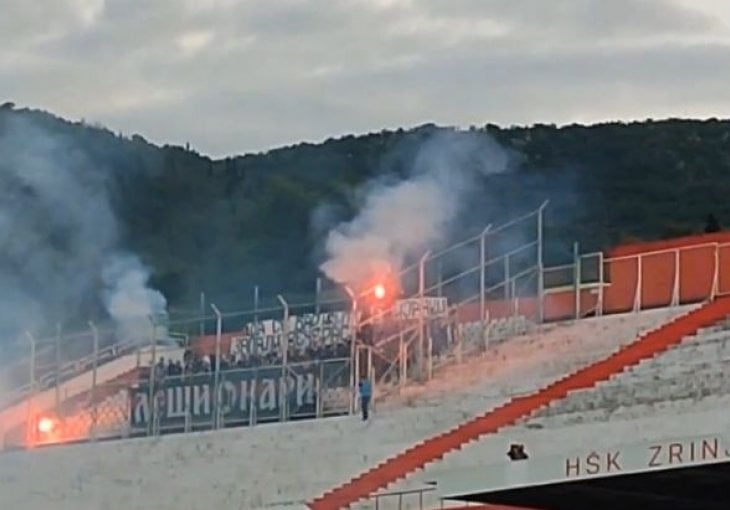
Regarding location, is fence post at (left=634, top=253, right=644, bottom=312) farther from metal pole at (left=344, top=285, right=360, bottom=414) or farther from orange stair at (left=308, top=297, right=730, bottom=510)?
metal pole at (left=344, top=285, right=360, bottom=414)

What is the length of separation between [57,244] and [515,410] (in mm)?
28321

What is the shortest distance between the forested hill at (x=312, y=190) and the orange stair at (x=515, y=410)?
20345 millimetres

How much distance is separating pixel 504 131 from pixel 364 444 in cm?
4021

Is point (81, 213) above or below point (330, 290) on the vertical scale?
above

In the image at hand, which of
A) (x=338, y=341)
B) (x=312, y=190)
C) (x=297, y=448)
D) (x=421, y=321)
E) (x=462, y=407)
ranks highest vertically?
(x=312, y=190)

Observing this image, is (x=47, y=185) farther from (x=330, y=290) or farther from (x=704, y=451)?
(x=704, y=451)

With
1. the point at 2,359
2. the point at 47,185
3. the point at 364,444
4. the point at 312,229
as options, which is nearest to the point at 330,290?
the point at 2,359

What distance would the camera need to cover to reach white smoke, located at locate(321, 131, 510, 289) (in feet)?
133

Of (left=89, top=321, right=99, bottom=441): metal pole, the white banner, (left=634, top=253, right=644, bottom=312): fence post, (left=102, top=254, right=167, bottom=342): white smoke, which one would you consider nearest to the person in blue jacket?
the white banner

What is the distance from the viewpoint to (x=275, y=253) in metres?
56.1

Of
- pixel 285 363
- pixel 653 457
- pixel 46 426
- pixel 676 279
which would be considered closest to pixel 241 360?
pixel 285 363

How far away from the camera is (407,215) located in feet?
141

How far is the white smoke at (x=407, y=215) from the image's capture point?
40406mm

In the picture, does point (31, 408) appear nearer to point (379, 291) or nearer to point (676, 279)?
point (379, 291)
